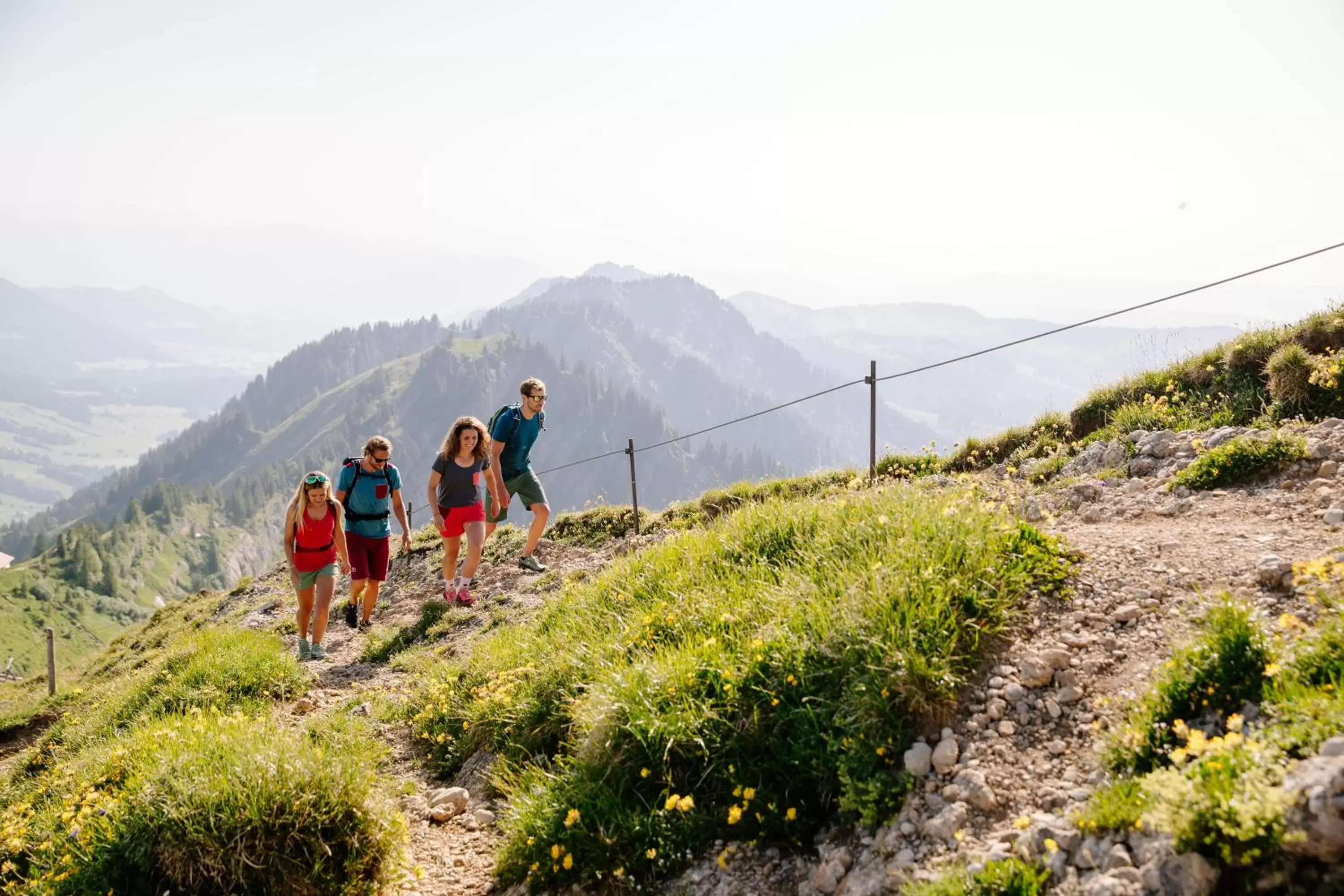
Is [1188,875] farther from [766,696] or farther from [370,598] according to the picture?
[370,598]

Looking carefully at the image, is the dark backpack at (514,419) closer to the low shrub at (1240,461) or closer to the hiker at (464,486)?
the hiker at (464,486)

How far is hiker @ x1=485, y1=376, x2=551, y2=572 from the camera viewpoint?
10.4m

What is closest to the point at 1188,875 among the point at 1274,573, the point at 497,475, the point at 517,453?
the point at 1274,573

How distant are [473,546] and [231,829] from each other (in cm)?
668

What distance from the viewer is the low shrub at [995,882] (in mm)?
2795

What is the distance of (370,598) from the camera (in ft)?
37.2

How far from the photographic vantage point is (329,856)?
13.6 ft

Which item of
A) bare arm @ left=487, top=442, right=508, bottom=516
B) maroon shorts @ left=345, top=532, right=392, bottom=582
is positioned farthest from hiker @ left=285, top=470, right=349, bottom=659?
bare arm @ left=487, top=442, right=508, bottom=516

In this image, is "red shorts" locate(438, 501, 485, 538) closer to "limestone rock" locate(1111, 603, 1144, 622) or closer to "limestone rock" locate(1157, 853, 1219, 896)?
"limestone rock" locate(1111, 603, 1144, 622)

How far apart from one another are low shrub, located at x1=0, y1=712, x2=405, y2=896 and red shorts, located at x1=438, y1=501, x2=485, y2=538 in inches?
222

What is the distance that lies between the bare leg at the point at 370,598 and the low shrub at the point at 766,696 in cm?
649

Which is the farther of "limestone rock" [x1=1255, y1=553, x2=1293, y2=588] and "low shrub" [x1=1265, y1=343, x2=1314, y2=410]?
"low shrub" [x1=1265, y1=343, x2=1314, y2=410]

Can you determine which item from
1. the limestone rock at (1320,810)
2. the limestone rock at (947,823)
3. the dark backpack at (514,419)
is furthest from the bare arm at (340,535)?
the limestone rock at (1320,810)

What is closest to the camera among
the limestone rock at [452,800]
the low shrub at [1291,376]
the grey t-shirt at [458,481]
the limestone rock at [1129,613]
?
the limestone rock at [1129,613]
